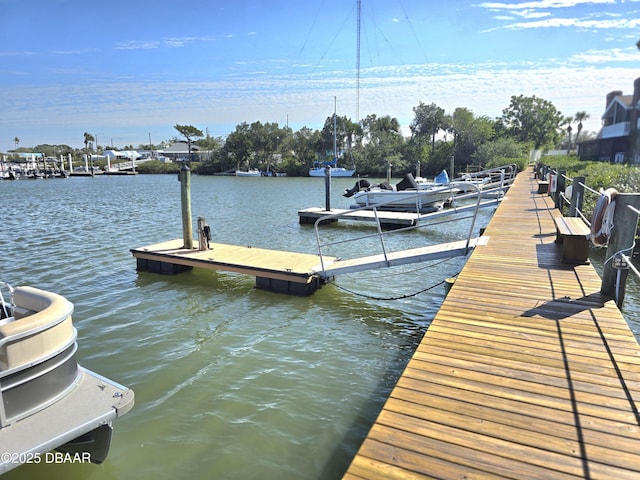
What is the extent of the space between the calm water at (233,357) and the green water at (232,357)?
0.7 inches

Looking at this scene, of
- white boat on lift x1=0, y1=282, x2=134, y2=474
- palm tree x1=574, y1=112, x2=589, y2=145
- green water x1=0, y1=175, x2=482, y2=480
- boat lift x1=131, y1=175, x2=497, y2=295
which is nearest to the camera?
white boat on lift x1=0, y1=282, x2=134, y2=474

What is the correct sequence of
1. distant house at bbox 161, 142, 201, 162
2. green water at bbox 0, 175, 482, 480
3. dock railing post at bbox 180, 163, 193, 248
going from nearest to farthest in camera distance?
green water at bbox 0, 175, 482, 480, dock railing post at bbox 180, 163, 193, 248, distant house at bbox 161, 142, 201, 162

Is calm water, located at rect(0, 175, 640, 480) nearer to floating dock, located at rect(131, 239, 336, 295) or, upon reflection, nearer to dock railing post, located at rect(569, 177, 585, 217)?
floating dock, located at rect(131, 239, 336, 295)

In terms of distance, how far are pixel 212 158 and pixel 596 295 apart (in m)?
98.6

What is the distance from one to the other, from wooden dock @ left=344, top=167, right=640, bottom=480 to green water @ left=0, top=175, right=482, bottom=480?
142 centimetres

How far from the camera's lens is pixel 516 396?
3.04m

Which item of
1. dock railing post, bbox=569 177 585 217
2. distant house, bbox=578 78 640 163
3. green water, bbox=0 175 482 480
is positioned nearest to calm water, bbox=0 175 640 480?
green water, bbox=0 175 482 480

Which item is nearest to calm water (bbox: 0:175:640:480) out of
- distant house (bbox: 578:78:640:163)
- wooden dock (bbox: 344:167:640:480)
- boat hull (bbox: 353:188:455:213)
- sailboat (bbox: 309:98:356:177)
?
wooden dock (bbox: 344:167:640:480)

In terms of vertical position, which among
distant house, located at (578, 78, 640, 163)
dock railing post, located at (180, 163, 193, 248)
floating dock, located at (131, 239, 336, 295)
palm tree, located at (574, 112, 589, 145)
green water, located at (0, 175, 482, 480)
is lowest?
green water, located at (0, 175, 482, 480)

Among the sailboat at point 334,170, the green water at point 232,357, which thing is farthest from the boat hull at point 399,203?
the sailboat at point 334,170

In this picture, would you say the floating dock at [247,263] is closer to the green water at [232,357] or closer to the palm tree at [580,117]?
the green water at [232,357]

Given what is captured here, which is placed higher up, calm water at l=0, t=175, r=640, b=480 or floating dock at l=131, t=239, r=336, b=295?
floating dock at l=131, t=239, r=336, b=295

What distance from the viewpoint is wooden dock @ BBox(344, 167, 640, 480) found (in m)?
2.36

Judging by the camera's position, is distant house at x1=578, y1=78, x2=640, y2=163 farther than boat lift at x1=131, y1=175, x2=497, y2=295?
Yes
